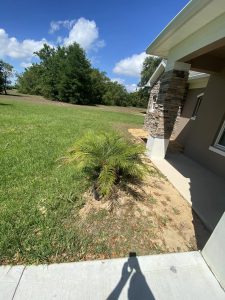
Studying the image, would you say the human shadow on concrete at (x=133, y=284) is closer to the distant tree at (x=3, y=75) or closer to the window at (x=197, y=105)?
the window at (x=197, y=105)

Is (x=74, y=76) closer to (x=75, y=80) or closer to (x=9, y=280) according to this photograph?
(x=75, y=80)

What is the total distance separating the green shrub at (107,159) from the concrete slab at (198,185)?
1.32 meters

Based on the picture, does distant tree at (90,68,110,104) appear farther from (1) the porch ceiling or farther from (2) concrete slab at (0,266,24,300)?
(2) concrete slab at (0,266,24,300)

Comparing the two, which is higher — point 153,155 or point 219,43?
point 219,43

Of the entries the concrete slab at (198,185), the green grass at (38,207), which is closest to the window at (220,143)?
the concrete slab at (198,185)

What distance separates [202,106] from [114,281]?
234 inches

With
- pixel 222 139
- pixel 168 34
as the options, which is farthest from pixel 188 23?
pixel 222 139

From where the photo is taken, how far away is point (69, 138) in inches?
278

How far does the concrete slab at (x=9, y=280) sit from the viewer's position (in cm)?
172

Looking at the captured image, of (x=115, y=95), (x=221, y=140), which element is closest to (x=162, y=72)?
(x=221, y=140)

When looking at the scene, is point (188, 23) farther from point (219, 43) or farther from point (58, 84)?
point (58, 84)

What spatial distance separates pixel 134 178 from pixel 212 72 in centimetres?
417

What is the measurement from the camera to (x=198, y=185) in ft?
14.6

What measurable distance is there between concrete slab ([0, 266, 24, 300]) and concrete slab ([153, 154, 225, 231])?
284 centimetres
